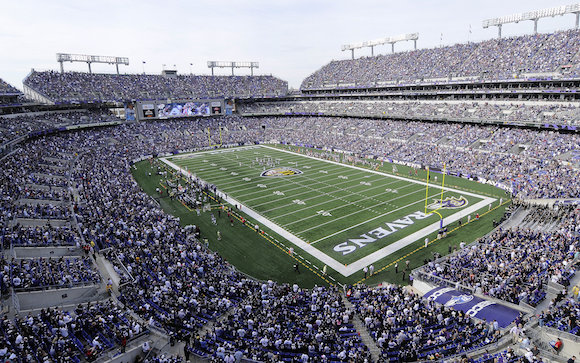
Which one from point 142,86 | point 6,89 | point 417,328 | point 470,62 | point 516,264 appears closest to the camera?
point 417,328

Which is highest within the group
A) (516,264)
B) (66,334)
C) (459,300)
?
(66,334)

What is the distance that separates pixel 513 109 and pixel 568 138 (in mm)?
9231

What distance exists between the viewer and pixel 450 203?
29.0 meters

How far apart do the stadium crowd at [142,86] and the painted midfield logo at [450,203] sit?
56.8 metres

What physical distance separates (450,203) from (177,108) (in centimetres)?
5633

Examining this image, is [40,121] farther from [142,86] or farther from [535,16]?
[535,16]

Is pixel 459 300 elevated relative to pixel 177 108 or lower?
lower

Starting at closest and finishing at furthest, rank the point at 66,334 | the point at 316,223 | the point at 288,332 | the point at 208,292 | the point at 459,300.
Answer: the point at 66,334 → the point at 288,332 → the point at 459,300 → the point at 208,292 → the point at 316,223

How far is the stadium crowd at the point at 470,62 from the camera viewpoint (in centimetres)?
4359

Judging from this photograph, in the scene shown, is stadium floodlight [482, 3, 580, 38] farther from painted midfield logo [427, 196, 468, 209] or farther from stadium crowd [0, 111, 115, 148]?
stadium crowd [0, 111, 115, 148]

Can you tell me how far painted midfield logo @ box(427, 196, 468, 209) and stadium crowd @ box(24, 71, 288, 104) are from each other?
56769mm

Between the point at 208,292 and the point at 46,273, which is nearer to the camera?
the point at 46,273

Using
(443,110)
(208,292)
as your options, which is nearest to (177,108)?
(443,110)

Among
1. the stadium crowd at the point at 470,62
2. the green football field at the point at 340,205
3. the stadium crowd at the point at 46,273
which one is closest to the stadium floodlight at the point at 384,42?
the stadium crowd at the point at 470,62
